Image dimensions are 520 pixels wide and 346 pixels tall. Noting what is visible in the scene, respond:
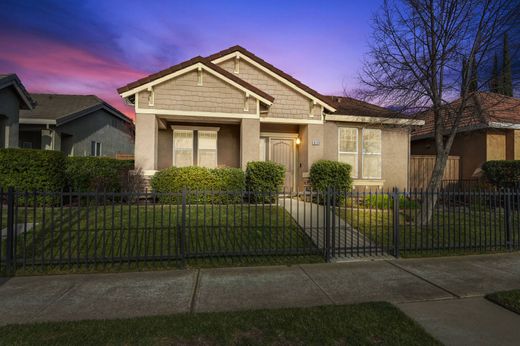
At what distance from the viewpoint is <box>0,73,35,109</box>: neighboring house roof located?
12989 mm

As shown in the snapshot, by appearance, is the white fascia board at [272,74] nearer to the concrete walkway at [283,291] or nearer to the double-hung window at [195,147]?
the double-hung window at [195,147]

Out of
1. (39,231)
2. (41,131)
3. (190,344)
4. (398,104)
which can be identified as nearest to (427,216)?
(398,104)

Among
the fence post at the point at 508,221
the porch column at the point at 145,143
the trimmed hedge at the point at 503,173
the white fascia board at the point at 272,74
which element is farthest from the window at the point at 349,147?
the porch column at the point at 145,143

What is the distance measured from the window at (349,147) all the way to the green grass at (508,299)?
9474mm

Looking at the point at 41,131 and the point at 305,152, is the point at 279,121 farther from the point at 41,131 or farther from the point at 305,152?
the point at 41,131

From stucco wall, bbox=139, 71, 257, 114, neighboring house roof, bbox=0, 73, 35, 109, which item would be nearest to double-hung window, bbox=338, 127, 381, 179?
stucco wall, bbox=139, 71, 257, 114

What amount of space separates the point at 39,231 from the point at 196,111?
6276 mm

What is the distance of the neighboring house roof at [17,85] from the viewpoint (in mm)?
12989

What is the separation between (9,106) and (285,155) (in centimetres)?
1235

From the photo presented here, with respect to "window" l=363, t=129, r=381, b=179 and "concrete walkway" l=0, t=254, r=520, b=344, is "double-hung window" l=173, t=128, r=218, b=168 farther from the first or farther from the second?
"concrete walkway" l=0, t=254, r=520, b=344

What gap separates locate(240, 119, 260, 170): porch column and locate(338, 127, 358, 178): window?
3.95 m

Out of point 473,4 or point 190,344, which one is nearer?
point 190,344

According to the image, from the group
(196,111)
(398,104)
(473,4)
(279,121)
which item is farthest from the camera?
(279,121)

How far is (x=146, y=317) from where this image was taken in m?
3.57
